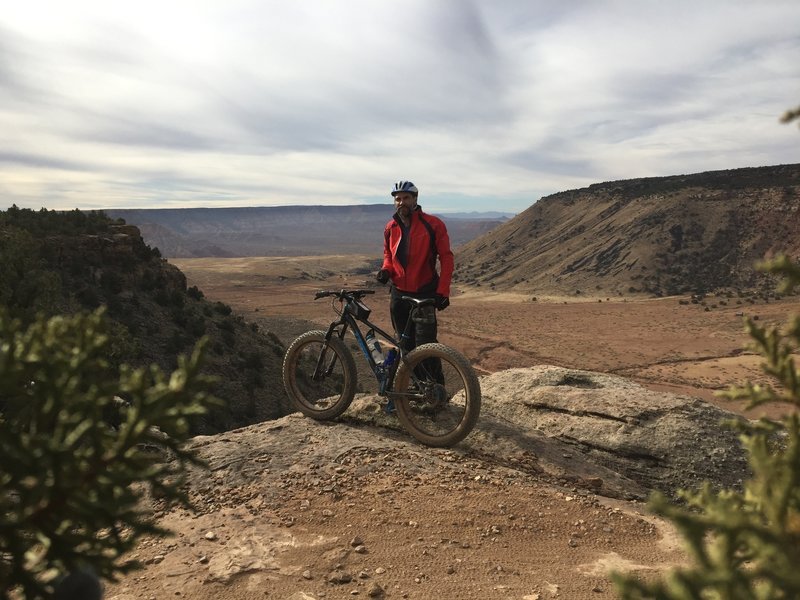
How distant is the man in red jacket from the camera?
6270 mm

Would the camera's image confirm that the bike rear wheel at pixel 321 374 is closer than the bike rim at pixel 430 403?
No

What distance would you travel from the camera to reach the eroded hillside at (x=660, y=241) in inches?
2124

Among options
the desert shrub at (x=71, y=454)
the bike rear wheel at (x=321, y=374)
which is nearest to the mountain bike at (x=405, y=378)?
the bike rear wheel at (x=321, y=374)

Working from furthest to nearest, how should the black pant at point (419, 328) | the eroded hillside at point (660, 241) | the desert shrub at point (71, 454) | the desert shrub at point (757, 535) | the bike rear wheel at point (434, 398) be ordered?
the eroded hillside at point (660, 241)
the black pant at point (419, 328)
the bike rear wheel at point (434, 398)
the desert shrub at point (71, 454)
the desert shrub at point (757, 535)

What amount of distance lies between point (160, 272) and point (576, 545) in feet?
76.1

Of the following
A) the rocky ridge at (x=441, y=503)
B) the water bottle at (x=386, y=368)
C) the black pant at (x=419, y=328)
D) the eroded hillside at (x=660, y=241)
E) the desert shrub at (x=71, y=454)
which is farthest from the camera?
the eroded hillside at (x=660, y=241)

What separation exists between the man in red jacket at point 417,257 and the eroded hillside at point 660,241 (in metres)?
51.2

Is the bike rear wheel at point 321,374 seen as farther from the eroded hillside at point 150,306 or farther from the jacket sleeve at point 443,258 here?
the eroded hillside at point 150,306

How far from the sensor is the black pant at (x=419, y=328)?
6.08 meters

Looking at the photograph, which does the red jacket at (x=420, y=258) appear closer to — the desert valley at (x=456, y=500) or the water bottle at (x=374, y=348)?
the water bottle at (x=374, y=348)

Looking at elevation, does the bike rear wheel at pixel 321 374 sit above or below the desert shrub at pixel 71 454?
below

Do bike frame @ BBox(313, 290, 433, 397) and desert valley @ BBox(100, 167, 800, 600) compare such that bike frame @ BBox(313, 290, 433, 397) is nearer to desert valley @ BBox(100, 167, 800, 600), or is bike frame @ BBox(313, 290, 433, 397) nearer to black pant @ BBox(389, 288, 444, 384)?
black pant @ BBox(389, 288, 444, 384)

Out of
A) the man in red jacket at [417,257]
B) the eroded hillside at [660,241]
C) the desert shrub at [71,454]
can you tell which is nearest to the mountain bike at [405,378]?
the man in red jacket at [417,257]

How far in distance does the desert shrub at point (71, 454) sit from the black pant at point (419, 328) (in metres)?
4.05
